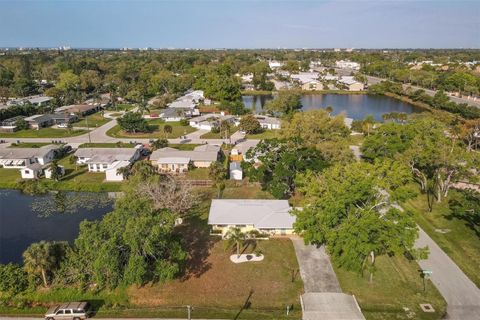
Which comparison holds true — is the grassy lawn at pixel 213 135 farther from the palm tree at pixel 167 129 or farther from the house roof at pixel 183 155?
the house roof at pixel 183 155

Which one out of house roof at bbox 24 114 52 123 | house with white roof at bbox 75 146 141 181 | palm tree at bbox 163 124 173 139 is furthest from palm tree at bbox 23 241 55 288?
house roof at bbox 24 114 52 123

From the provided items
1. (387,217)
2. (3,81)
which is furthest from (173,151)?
(3,81)

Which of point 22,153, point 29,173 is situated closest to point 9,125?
point 22,153

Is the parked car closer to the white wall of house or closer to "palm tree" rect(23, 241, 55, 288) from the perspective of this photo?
"palm tree" rect(23, 241, 55, 288)

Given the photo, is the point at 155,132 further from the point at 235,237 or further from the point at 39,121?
the point at 235,237

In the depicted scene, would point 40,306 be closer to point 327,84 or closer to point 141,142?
point 141,142

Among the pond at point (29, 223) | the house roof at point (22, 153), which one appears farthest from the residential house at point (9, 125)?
the pond at point (29, 223)

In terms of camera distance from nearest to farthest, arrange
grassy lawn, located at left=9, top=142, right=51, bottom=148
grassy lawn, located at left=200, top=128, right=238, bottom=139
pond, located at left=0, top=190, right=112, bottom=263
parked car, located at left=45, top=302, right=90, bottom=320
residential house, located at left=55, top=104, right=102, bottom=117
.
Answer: parked car, located at left=45, top=302, right=90, bottom=320 → pond, located at left=0, top=190, right=112, bottom=263 → grassy lawn, located at left=9, top=142, right=51, bottom=148 → grassy lawn, located at left=200, top=128, right=238, bottom=139 → residential house, located at left=55, top=104, right=102, bottom=117
